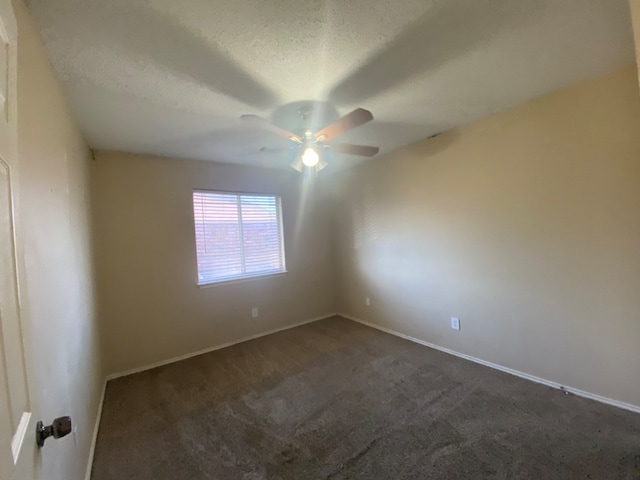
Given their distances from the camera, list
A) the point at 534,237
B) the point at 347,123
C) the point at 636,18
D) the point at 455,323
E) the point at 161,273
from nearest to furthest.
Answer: the point at 636,18 < the point at 347,123 < the point at 534,237 < the point at 455,323 < the point at 161,273

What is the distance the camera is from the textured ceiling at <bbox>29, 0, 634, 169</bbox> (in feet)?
4.36

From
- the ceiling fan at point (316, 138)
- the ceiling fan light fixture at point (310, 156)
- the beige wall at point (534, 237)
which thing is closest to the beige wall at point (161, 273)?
the ceiling fan at point (316, 138)

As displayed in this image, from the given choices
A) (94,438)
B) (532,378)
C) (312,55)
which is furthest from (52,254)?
(532,378)

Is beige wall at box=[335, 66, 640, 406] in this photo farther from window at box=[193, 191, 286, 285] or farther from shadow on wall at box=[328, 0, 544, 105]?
window at box=[193, 191, 286, 285]

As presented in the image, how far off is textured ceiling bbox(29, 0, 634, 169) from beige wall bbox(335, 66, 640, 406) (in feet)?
1.06

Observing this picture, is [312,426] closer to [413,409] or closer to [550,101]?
[413,409]

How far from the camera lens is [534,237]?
7.94 feet

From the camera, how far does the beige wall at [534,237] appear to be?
79.8 inches

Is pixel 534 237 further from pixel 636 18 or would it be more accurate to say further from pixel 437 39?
pixel 636 18

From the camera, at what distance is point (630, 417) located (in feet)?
6.43

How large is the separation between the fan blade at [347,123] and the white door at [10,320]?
1.49 m

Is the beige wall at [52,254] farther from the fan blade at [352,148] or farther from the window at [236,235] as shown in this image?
the fan blade at [352,148]

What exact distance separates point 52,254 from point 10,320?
37.7 inches

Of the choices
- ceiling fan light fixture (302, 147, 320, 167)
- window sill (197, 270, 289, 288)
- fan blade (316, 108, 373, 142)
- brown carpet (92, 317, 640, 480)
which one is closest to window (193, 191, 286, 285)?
window sill (197, 270, 289, 288)
